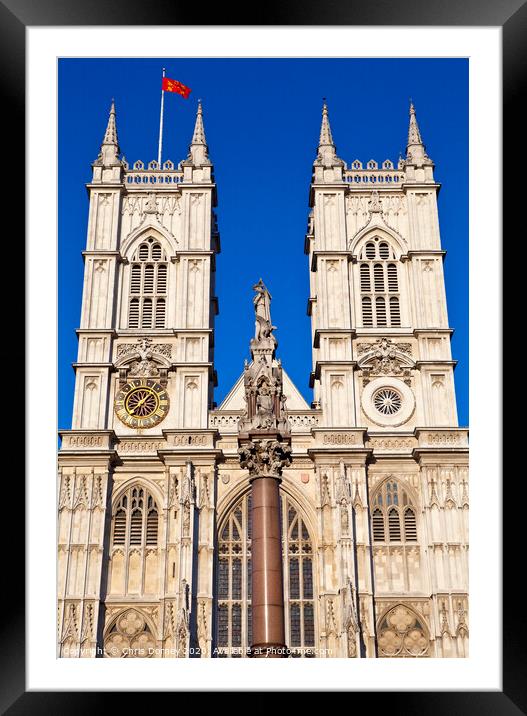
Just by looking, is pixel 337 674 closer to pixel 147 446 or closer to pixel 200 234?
pixel 147 446

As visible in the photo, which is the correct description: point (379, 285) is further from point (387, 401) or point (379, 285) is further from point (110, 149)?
point (110, 149)

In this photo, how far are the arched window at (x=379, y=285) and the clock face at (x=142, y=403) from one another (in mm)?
7249

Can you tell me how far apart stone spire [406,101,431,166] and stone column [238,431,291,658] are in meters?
21.5

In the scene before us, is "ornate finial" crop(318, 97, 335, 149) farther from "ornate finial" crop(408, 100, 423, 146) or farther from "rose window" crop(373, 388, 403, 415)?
"rose window" crop(373, 388, 403, 415)

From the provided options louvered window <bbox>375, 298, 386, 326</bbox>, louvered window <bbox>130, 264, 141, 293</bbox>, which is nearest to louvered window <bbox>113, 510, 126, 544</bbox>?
louvered window <bbox>130, 264, 141, 293</bbox>

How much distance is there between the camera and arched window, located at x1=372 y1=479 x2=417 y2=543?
29.0 meters

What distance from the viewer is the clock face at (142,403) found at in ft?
101

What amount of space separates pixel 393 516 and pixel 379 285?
8.29 m

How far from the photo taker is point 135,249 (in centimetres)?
3378

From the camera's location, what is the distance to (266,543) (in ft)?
49.1
